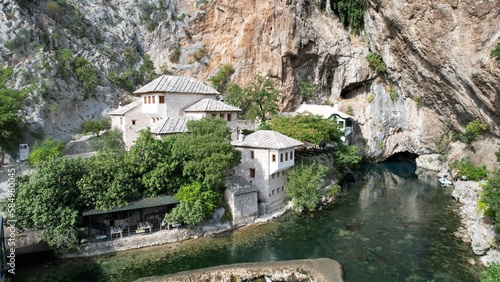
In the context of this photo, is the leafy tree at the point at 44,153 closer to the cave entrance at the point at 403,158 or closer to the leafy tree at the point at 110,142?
the leafy tree at the point at 110,142

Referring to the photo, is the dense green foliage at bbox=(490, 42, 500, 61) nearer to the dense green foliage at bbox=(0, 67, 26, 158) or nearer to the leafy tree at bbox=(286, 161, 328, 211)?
the leafy tree at bbox=(286, 161, 328, 211)

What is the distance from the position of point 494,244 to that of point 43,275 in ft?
81.1

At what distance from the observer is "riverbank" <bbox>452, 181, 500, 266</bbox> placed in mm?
18297

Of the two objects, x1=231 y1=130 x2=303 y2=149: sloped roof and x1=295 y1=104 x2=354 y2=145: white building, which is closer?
x1=231 y1=130 x2=303 y2=149: sloped roof

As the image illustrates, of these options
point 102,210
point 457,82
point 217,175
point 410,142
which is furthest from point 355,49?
point 102,210

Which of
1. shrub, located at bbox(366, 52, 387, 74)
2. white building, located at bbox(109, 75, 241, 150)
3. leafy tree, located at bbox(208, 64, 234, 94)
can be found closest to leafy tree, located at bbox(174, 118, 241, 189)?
white building, located at bbox(109, 75, 241, 150)

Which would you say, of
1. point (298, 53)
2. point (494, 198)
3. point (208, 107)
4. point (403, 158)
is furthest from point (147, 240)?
point (403, 158)

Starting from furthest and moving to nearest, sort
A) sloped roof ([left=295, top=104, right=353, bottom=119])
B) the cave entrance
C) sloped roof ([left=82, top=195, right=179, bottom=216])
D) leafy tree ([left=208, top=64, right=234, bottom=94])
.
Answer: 1. the cave entrance
2. leafy tree ([left=208, top=64, right=234, bottom=94])
3. sloped roof ([left=295, top=104, right=353, bottom=119])
4. sloped roof ([left=82, top=195, right=179, bottom=216])

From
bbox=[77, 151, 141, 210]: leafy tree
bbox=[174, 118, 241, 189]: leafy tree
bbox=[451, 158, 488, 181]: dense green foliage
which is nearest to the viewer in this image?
bbox=[77, 151, 141, 210]: leafy tree

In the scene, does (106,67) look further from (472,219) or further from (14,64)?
(472,219)

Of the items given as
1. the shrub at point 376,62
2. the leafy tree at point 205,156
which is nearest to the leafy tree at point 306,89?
the shrub at point 376,62

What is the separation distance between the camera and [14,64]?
125 feet

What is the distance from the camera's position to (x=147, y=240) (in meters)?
→ 21.0

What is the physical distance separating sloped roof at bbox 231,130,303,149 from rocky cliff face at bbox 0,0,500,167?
1702 cm
